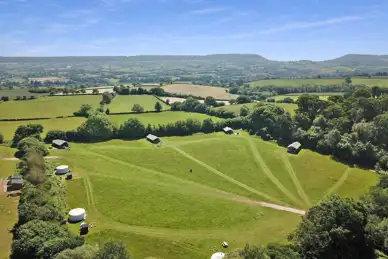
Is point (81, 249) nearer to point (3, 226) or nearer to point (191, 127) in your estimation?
point (3, 226)

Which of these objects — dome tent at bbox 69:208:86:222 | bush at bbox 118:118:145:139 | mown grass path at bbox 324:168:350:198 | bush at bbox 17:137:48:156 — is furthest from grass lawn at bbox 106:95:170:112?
mown grass path at bbox 324:168:350:198

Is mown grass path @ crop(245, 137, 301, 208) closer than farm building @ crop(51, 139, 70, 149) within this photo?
Yes

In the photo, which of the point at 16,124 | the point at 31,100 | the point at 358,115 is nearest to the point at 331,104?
the point at 358,115

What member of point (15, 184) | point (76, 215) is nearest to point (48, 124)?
point (15, 184)

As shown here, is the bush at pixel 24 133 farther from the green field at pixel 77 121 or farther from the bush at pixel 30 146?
the bush at pixel 30 146

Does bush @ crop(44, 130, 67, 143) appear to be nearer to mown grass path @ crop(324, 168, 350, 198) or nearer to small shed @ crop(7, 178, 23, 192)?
small shed @ crop(7, 178, 23, 192)

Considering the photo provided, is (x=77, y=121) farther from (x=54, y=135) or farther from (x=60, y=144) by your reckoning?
(x=60, y=144)
